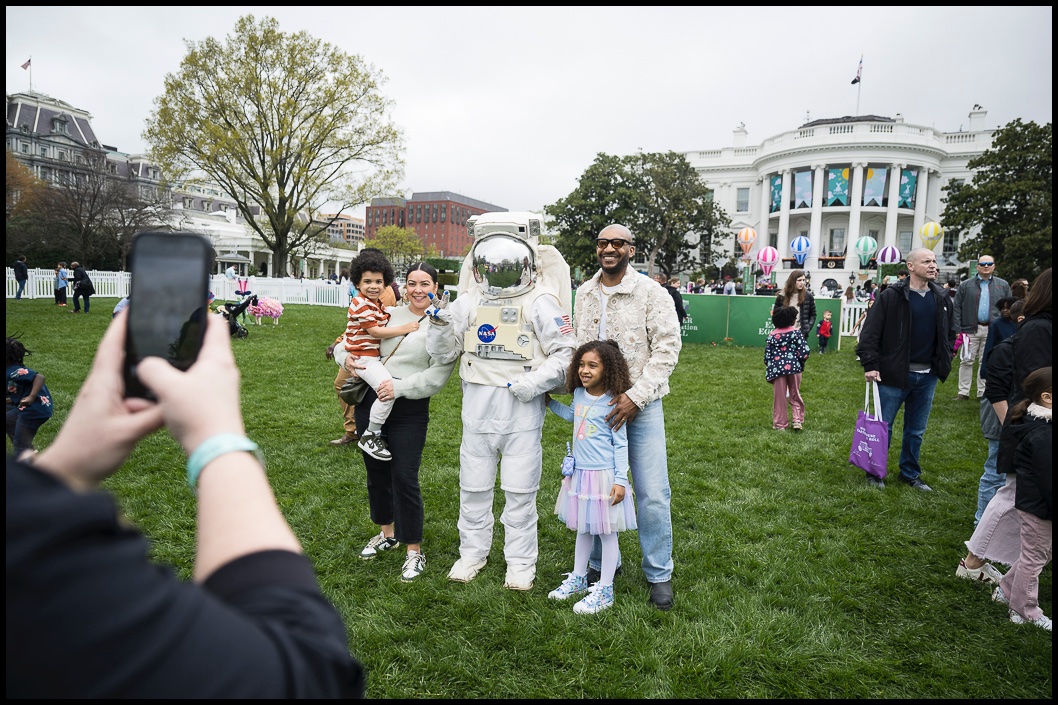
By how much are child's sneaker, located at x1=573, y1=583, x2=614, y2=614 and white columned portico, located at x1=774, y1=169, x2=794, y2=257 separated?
59090mm

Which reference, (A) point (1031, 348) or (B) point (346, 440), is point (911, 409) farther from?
(B) point (346, 440)

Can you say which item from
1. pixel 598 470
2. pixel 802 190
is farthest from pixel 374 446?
pixel 802 190

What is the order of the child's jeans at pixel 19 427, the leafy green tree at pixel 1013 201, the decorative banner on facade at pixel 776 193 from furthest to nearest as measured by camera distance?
the decorative banner on facade at pixel 776 193 → the leafy green tree at pixel 1013 201 → the child's jeans at pixel 19 427

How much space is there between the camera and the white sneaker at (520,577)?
3943mm

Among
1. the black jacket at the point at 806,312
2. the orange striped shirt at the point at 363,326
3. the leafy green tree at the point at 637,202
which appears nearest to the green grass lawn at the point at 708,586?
the orange striped shirt at the point at 363,326

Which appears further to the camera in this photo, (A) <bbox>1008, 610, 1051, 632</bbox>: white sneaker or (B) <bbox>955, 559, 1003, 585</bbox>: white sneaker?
(B) <bbox>955, 559, 1003, 585</bbox>: white sneaker

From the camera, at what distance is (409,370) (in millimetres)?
4320

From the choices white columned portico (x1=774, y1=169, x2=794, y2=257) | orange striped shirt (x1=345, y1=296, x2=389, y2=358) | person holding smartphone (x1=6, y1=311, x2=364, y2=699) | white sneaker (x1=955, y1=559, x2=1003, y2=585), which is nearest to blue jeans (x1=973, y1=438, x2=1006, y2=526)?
white sneaker (x1=955, y1=559, x2=1003, y2=585)

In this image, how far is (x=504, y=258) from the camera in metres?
4.02

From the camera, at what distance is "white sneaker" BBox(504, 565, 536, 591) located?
12.9 feet

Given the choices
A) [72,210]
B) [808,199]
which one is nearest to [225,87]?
[72,210]

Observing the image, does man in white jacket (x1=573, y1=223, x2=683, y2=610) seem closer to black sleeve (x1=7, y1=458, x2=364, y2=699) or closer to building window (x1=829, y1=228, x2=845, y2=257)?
black sleeve (x1=7, y1=458, x2=364, y2=699)

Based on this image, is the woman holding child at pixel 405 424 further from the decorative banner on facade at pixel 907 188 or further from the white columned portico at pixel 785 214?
the decorative banner on facade at pixel 907 188

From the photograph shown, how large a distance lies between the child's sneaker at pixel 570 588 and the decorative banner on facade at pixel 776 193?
60.1 meters
